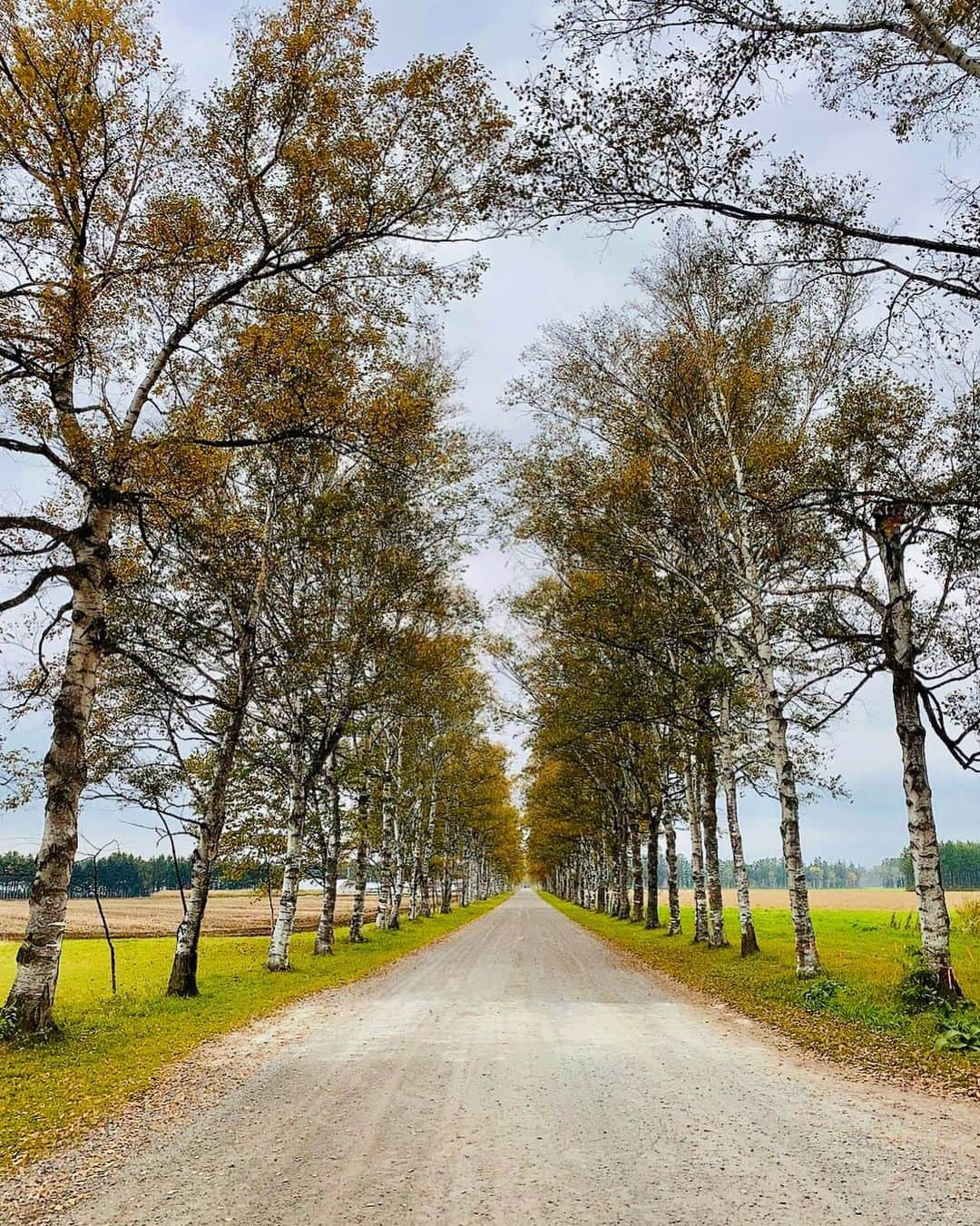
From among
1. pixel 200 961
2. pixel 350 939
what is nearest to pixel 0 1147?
pixel 200 961

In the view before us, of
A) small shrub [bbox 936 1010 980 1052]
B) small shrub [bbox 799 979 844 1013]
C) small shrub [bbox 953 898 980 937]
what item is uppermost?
small shrub [bbox 936 1010 980 1052]

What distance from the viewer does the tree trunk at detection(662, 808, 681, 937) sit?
26484mm

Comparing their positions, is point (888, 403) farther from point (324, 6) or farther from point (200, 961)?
point (200, 961)

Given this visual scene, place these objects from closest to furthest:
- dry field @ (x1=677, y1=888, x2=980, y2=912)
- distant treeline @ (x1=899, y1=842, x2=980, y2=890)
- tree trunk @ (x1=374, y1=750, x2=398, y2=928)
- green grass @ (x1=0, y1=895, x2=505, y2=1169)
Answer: green grass @ (x1=0, y1=895, x2=505, y2=1169)
tree trunk @ (x1=374, y1=750, x2=398, y2=928)
dry field @ (x1=677, y1=888, x2=980, y2=912)
distant treeline @ (x1=899, y1=842, x2=980, y2=890)

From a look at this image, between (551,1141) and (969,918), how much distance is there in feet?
81.6

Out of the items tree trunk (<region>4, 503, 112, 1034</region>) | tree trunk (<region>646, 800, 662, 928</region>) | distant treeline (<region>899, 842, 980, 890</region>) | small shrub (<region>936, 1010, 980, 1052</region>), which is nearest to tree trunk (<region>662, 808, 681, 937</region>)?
tree trunk (<region>646, 800, 662, 928</region>)

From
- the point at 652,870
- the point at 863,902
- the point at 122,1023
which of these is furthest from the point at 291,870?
the point at 863,902

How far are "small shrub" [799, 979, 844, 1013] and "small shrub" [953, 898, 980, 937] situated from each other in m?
14.3

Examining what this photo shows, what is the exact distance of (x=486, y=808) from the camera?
60812 mm

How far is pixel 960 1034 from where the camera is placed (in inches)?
416

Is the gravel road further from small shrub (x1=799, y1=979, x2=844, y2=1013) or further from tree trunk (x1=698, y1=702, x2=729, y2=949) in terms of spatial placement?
tree trunk (x1=698, y1=702, x2=729, y2=949)

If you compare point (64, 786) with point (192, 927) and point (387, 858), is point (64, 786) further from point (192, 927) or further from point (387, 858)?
point (387, 858)

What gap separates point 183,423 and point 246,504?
7675mm

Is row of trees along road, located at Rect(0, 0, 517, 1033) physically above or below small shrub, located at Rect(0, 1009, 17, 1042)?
above
